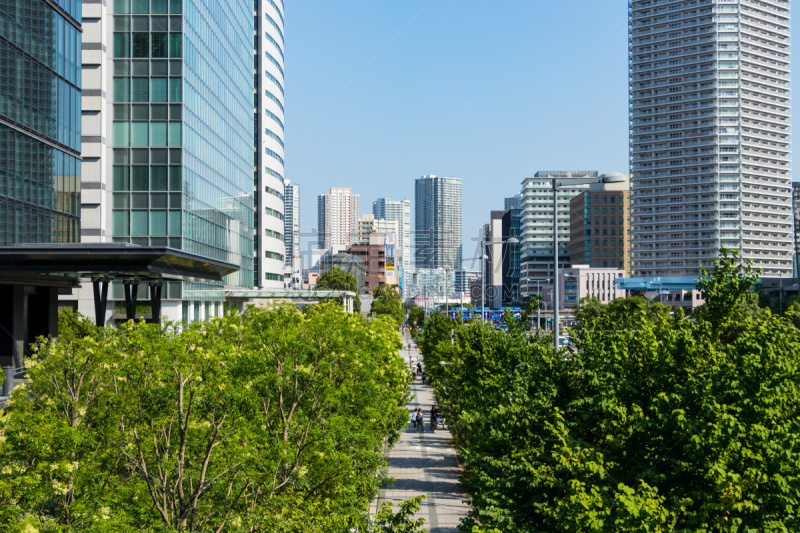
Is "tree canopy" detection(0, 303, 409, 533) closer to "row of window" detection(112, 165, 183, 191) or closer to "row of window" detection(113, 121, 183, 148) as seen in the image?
"row of window" detection(112, 165, 183, 191)

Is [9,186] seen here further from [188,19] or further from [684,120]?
[684,120]

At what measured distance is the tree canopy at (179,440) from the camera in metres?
14.0

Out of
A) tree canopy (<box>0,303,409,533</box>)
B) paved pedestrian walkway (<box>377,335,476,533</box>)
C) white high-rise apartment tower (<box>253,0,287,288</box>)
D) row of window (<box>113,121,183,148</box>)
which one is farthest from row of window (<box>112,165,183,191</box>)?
white high-rise apartment tower (<box>253,0,287,288</box>)

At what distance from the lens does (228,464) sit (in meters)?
15.8

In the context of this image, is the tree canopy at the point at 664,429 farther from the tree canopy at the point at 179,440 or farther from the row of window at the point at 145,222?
the row of window at the point at 145,222

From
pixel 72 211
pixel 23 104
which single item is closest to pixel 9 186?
pixel 23 104

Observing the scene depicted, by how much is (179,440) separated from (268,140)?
313 feet

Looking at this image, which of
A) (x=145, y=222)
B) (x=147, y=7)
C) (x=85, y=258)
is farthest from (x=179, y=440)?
(x=147, y=7)

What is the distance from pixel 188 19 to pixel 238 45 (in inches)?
909

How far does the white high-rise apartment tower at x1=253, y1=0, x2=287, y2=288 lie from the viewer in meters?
104

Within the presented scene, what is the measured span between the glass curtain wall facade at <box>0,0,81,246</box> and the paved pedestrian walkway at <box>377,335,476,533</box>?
891 inches

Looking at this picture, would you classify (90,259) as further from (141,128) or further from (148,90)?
(148,90)

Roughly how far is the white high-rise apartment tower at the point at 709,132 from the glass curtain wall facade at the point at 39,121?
16851 cm

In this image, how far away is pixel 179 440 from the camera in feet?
55.5
